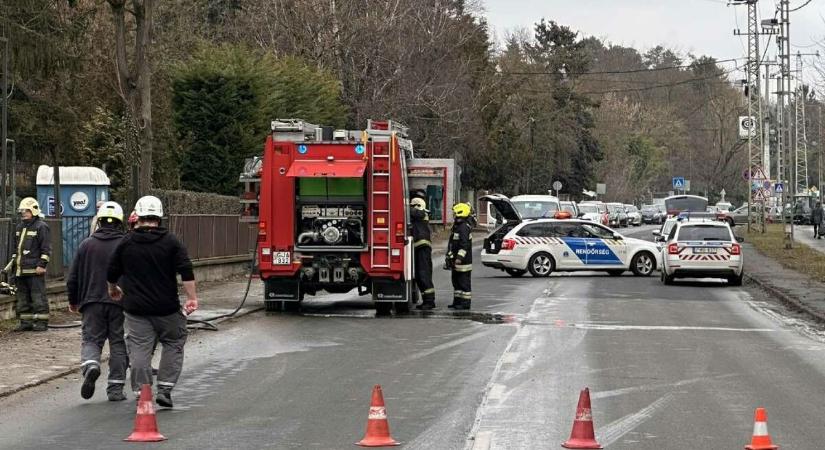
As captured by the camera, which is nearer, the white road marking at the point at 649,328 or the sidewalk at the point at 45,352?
the sidewalk at the point at 45,352

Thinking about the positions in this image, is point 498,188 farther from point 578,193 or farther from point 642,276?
point 642,276

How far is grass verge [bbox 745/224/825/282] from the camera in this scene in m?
34.4

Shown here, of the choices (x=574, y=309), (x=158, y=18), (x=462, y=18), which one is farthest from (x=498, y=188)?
(x=574, y=309)

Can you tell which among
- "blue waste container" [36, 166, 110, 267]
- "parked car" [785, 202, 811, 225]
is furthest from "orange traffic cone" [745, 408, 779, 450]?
"parked car" [785, 202, 811, 225]

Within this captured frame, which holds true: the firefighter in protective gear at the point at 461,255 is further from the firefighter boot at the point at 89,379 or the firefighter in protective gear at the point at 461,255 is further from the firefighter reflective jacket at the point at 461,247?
the firefighter boot at the point at 89,379

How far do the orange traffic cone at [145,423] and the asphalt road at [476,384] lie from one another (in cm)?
15

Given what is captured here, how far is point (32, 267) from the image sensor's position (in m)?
17.2

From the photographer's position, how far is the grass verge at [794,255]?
3436 cm

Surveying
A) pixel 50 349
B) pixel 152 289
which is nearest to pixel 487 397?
pixel 152 289

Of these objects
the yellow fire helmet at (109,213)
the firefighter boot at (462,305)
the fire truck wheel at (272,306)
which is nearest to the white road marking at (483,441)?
the yellow fire helmet at (109,213)

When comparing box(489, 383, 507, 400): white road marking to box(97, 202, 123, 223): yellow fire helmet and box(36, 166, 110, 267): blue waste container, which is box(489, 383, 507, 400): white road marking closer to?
box(97, 202, 123, 223): yellow fire helmet

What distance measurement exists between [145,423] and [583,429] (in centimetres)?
317

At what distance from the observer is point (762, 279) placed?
31.0 meters

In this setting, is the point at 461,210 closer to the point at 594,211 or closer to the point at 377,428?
the point at 377,428
